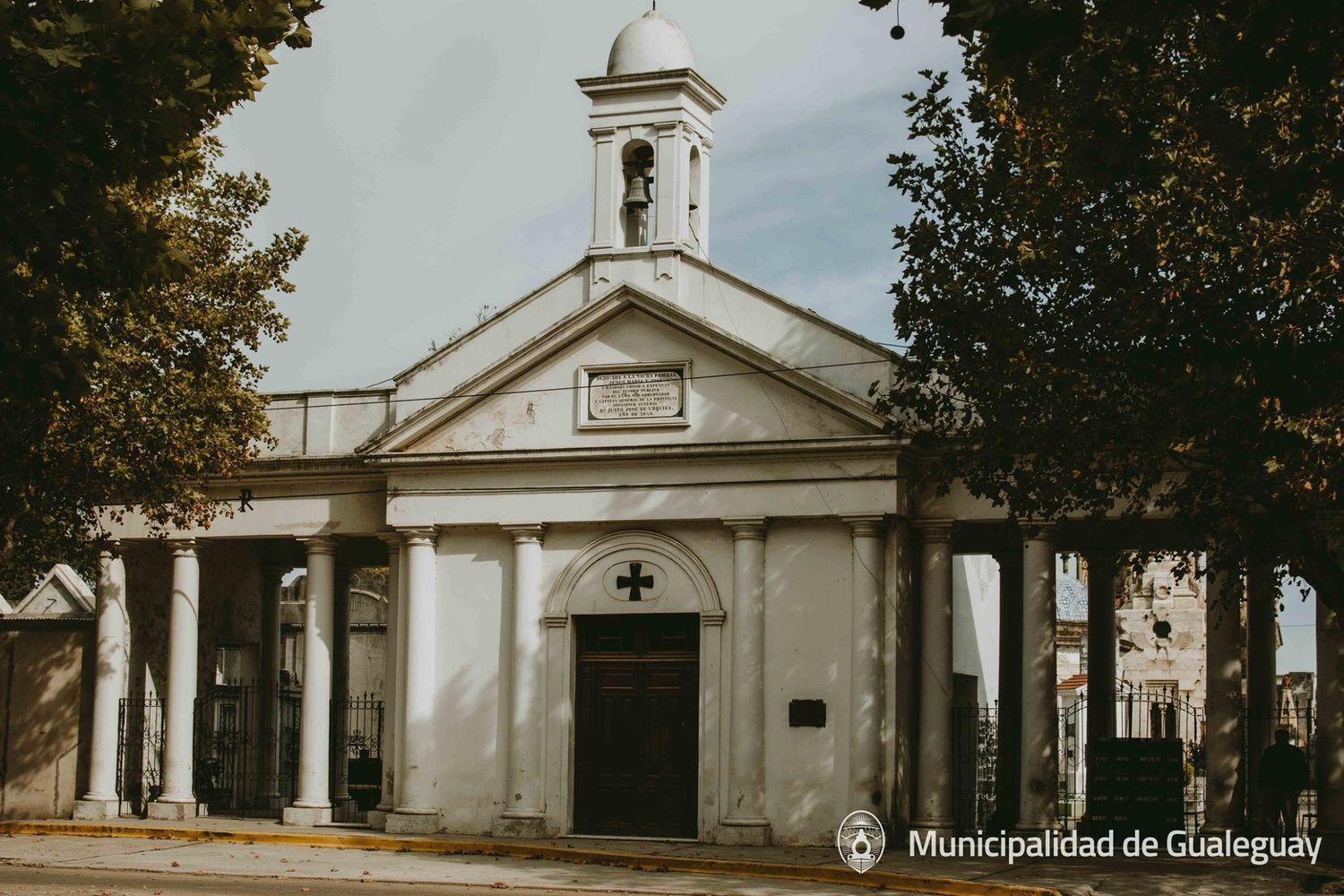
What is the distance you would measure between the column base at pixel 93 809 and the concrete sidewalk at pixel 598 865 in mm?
866

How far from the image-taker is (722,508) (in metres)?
22.7

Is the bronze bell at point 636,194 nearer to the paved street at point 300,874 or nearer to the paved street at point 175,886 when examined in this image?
the paved street at point 300,874

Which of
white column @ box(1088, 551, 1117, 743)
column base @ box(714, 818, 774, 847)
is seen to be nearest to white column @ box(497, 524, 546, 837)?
column base @ box(714, 818, 774, 847)

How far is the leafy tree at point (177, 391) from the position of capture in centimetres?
2094

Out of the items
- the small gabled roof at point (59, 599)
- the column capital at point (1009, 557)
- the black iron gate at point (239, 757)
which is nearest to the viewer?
the column capital at point (1009, 557)

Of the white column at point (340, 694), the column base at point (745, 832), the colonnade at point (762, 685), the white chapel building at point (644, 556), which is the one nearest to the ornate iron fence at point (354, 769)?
the white column at point (340, 694)

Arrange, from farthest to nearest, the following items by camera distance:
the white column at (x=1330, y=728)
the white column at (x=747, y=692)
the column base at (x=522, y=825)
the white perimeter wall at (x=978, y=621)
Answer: the white perimeter wall at (x=978, y=621), the column base at (x=522, y=825), the white column at (x=747, y=692), the white column at (x=1330, y=728)

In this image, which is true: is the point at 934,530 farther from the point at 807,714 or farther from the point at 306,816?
the point at 306,816

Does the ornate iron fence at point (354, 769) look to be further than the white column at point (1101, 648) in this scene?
Yes

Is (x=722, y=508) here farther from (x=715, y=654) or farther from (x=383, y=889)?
(x=383, y=889)

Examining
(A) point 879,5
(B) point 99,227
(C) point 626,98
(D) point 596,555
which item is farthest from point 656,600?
(A) point 879,5

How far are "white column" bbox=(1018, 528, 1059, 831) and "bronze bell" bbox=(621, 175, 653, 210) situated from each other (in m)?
6.79

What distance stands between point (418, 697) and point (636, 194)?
7312 mm

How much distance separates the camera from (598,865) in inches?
A: 808
